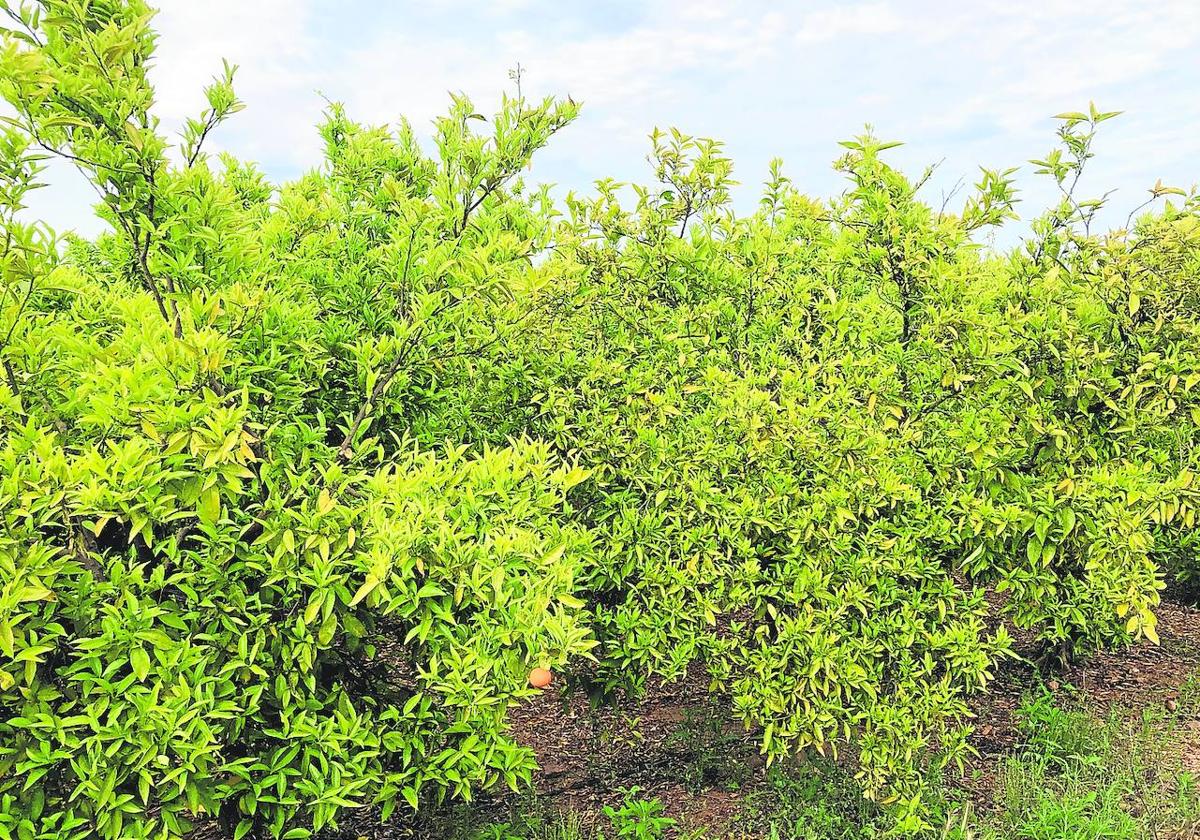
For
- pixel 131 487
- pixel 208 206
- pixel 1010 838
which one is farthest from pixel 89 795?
pixel 1010 838

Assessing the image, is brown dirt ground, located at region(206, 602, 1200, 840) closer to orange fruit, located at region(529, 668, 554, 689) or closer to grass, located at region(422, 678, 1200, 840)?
grass, located at region(422, 678, 1200, 840)

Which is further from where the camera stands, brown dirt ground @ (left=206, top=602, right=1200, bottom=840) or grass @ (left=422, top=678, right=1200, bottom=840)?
brown dirt ground @ (left=206, top=602, right=1200, bottom=840)

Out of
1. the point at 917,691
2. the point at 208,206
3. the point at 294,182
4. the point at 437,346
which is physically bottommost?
the point at 917,691

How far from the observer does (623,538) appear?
3.74m

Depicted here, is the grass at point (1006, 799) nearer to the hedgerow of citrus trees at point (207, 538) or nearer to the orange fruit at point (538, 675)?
the hedgerow of citrus trees at point (207, 538)

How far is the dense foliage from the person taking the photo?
2.48 meters

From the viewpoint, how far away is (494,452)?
3057 millimetres

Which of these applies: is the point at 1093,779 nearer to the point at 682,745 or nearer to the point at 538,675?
the point at 682,745

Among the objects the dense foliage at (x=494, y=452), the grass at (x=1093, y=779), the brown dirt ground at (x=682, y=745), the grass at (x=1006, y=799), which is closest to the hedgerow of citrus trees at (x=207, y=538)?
the dense foliage at (x=494, y=452)

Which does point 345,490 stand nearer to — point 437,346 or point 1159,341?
point 437,346

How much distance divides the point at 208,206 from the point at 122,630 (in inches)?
49.0

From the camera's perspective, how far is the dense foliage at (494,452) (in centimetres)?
248

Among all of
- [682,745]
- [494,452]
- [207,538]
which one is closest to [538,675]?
[494,452]

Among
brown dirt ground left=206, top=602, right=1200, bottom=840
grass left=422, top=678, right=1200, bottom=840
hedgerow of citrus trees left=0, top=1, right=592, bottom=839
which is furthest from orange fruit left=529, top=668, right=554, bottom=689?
brown dirt ground left=206, top=602, right=1200, bottom=840
